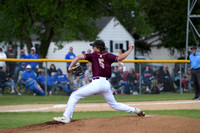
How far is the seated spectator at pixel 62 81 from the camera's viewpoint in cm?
1620

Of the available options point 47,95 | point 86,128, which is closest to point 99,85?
point 86,128

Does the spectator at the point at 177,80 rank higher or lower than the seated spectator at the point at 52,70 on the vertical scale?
lower

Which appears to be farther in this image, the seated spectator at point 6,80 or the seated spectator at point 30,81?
the seated spectator at point 30,81

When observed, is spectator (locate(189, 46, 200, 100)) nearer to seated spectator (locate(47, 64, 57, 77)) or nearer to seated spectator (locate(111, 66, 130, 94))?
seated spectator (locate(111, 66, 130, 94))

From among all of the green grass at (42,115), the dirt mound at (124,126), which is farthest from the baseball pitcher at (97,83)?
the green grass at (42,115)

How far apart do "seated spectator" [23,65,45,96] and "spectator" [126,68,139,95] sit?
13.6 feet

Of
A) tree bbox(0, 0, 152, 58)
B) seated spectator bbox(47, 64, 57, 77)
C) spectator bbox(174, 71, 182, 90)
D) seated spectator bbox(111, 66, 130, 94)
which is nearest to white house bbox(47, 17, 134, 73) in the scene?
tree bbox(0, 0, 152, 58)

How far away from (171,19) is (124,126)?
26.6 meters

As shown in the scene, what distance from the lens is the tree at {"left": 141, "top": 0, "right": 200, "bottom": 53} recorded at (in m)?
31.6

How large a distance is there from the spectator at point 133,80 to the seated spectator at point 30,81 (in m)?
4.14

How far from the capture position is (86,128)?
7.11 m

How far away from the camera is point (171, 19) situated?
32469mm

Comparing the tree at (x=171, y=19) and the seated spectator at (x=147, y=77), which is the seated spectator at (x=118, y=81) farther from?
the tree at (x=171, y=19)

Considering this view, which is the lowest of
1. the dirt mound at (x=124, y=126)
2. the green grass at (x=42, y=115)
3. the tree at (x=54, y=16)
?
the green grass at (x=42, y=115)
